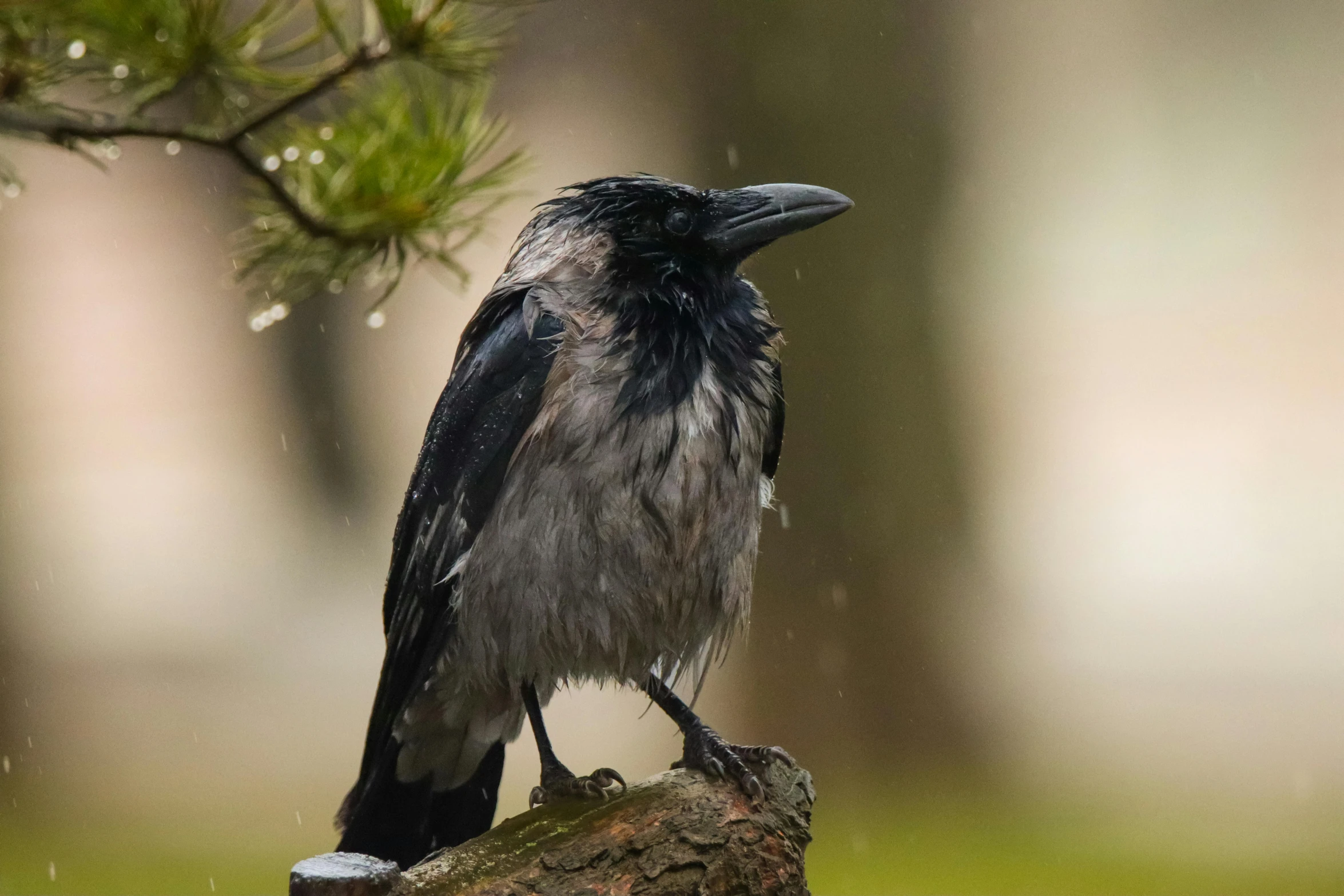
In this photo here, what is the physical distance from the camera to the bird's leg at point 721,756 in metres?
2.06

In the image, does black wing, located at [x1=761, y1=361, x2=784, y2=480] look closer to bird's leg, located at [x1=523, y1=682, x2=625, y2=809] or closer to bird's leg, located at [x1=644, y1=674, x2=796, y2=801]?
bird's leg, located at [x1=644, y1=674, x2=796, y2=801]

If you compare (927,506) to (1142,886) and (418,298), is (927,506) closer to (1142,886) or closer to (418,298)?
(1142,886)

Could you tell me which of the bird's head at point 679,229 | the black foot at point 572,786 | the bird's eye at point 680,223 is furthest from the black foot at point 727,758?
the bird's eye at point 680,223

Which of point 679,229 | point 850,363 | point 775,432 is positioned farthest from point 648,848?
point 850,363

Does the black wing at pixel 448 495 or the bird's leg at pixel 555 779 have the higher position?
the black wing at pixel 448 495

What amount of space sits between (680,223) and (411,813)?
120cm

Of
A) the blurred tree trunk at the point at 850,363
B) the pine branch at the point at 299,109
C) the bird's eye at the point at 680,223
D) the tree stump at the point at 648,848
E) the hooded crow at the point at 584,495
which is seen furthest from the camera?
the blurred tree trunk at the point at 850,363

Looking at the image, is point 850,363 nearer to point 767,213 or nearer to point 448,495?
point 767,213

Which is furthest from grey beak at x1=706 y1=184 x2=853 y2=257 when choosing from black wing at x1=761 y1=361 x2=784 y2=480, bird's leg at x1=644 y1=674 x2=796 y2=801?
Answer: bird's leg at x1=644 y1=674 x2=796 y2=801

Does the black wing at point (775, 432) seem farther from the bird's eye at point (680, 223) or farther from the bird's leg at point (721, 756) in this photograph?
the bird's leg at point (721, 756)

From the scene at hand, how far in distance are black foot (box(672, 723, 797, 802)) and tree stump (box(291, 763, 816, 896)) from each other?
2 centimetres

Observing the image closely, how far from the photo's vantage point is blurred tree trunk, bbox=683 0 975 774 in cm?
403

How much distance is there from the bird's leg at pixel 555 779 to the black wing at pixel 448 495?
0.21 m

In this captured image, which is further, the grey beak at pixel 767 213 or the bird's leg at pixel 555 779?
the grey beak at pixel 767 213
